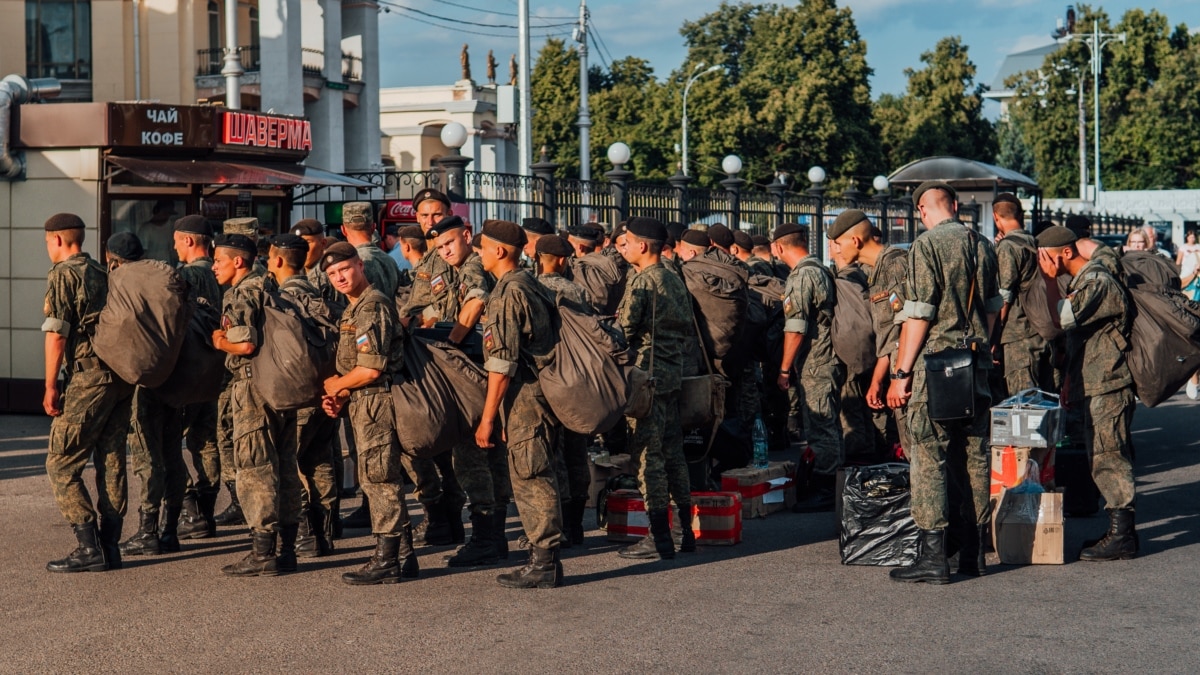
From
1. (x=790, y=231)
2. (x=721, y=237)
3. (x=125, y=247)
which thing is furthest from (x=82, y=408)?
(x=721, y=237)

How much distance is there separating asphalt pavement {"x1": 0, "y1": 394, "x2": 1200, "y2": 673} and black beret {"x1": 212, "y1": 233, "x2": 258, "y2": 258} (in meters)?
1.84

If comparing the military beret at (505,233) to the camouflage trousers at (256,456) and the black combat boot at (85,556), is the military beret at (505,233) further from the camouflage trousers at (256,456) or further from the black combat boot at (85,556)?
the black combat boot at (85,556)

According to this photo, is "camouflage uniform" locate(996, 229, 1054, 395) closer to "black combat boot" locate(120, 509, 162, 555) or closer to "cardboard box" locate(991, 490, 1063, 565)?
"cardboard box" locate(991, 490, 1063, 565)

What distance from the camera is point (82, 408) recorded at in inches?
323

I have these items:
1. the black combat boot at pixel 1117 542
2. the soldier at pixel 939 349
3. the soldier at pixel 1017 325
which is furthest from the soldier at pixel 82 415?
the soldier at pixel 1017 325

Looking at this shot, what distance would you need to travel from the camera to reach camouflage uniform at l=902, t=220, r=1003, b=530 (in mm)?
7699

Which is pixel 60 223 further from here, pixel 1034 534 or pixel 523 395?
pixel 1034 534

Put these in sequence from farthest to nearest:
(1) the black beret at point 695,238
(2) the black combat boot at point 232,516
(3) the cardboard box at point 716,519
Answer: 1. (1) the black beret at point 695,238
2. (2) the black combat boot at point 232,516
3. (3) the cardboard box at point 716,519

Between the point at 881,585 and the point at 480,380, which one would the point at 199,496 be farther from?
the point at 881,585

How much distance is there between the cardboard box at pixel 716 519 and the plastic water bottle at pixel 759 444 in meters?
2.19

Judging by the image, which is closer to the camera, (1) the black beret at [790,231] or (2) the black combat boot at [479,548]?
(2) the black combat boot at [479,548]

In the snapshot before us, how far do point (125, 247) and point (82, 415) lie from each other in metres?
1.02

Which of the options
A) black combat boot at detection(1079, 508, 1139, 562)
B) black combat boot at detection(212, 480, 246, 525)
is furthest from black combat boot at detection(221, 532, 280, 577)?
black combat boot at detection(1079, 508, 1139, 562)

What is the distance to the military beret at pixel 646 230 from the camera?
346 inches
